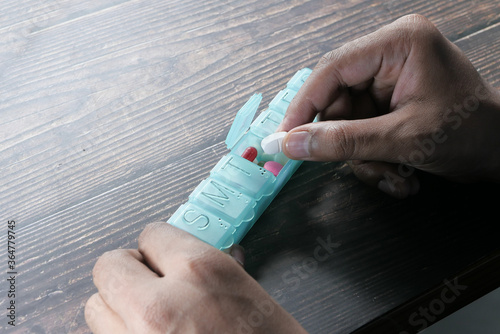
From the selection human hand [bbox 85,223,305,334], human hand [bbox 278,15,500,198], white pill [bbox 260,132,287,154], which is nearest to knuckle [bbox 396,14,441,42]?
human hand [bbox 278,15,500,198]

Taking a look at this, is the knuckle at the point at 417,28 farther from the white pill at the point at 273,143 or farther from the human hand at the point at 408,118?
the white pill at the point at 273,143

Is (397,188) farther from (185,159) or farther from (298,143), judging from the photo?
(185,159)

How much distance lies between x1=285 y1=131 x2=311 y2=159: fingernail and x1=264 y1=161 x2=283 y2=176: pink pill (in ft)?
0.16

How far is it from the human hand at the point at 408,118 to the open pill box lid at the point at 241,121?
0.07 meters

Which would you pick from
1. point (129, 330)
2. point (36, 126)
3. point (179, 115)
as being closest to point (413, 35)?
point (179, 115)

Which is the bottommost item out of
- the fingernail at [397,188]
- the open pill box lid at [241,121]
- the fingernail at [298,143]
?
the fingernail at [397,188]

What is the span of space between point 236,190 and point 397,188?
0.82 ft

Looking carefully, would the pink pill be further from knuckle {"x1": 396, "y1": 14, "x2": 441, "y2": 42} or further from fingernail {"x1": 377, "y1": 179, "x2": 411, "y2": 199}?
knuckle {"x1": 396, "y1": 14, "x2": 441, "y2": 42}

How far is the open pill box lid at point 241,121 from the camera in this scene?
677mm

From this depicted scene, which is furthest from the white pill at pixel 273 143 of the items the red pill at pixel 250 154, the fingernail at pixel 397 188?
the fingernail at pixel 397 188

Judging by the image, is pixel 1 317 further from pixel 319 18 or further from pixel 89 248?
pixel 319 18

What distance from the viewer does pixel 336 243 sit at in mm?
652

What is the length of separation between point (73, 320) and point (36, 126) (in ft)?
1.21

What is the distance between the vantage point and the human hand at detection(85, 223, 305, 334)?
48cm
